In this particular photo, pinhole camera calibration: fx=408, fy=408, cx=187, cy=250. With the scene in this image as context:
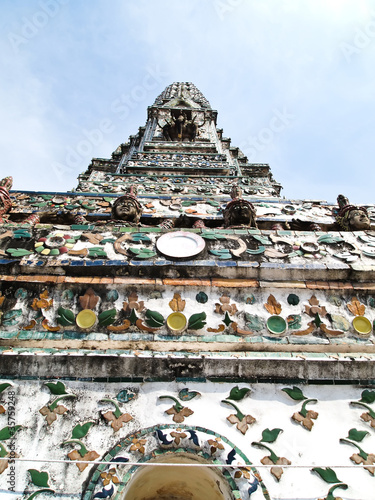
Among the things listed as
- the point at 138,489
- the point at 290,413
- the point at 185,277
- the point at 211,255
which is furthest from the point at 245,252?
the point at 138,489

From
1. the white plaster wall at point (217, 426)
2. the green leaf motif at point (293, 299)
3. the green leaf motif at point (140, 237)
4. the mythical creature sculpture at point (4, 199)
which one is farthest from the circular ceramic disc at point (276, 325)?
the mythical creature sculpture at point (4, 199)

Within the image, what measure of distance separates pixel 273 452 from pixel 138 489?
1089mm

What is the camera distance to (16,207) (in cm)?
755

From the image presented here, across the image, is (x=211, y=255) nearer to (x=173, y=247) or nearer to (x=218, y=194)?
(x=173, y=247)

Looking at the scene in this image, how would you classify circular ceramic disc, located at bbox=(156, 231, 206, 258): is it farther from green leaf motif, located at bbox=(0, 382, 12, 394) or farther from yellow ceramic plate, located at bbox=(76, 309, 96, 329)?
green leaf motif, located at bbox=(0, 382, 12, 394)

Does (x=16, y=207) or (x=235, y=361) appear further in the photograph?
(x=16, y=207)

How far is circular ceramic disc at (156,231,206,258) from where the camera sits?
16.3 ft

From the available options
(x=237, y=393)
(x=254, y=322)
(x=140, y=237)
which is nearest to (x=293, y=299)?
(x=254, y=322)

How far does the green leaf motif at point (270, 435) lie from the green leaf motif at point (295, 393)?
34cm

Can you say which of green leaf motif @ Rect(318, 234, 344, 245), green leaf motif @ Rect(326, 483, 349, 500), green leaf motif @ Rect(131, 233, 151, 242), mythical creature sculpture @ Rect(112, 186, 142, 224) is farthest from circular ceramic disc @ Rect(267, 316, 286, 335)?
mythical creature sculpture @ Rect(112, 186, 142, 224)

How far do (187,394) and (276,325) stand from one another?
1208mm

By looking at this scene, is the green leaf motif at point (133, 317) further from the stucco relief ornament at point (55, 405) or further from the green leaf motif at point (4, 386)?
the green leaf motif at point (4, 386)

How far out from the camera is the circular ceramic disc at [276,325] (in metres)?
4.12

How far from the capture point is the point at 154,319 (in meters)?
4.17
